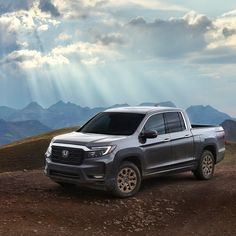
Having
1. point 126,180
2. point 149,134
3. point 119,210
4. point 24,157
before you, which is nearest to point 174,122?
point 149,134

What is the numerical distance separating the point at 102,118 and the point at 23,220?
186 inches

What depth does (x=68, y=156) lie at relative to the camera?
12641 millimetres

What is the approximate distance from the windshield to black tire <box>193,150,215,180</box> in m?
3.28

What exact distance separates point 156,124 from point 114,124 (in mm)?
1279

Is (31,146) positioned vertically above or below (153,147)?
below

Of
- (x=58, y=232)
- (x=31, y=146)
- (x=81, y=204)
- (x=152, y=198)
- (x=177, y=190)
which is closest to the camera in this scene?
(x=58, y=232)

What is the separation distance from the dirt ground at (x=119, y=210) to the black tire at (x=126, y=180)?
0.22 meters

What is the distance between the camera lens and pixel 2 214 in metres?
11.1

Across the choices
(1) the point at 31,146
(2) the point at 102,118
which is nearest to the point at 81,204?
(2) the point at 102,118

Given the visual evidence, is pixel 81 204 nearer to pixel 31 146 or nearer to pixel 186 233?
pixel 186 233

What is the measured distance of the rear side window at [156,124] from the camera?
13874 millimetres

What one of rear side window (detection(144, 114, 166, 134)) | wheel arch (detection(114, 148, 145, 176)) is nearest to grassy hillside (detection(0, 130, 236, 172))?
rear side window (detection(144, 114, 166, 134))

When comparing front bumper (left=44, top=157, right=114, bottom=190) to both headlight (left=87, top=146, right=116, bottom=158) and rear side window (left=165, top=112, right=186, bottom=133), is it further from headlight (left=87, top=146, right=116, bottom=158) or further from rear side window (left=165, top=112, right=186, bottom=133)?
rear side window (left=165, top=112, right=186, bottom=133)

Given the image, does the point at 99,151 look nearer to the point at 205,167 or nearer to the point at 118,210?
the point at 118,210
